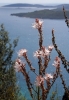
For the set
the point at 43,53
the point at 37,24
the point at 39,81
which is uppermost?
the point at 37,24

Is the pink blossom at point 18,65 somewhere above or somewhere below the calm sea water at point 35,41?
above

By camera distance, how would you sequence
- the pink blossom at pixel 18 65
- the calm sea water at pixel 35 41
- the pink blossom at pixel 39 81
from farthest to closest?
1. the calm sea water at pixel 35 41
2. the pink blossom at pixel 18 65
3. the pink blossom at pixel 39 81

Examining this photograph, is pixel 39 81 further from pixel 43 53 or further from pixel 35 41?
pixel 35 41

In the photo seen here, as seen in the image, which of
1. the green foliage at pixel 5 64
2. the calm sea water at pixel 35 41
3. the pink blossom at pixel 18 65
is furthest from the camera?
the calm sea water at pixel 35 41

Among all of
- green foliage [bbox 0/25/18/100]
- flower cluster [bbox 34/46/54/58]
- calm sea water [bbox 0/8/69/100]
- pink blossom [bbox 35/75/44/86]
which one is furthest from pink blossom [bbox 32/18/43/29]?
green foliage [bbox 0/25/18/100]

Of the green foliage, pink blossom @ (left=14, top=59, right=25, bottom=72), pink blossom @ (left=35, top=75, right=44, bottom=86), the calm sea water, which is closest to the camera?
pink blossom @ (left=35, top=75, right=44, bottom=86)

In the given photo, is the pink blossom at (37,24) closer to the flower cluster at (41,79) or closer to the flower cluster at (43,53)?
the flower cluster at (43,53)

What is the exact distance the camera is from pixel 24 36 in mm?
66188

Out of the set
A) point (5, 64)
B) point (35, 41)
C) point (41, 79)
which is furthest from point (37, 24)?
point (35, 41)

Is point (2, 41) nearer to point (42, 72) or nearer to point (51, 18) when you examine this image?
point (42, 72)

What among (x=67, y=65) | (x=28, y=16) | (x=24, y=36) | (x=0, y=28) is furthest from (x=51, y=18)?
(x=67, y=65)

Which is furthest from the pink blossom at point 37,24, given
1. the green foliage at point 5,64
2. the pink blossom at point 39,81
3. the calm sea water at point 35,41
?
the green foliage at point 5,64

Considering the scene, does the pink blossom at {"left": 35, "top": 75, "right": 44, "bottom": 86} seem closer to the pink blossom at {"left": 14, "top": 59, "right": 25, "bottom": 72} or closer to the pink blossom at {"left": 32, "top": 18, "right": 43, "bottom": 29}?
the pink blossom at {"left": 14, "top": 59, "right": 25, "bottom": 72}

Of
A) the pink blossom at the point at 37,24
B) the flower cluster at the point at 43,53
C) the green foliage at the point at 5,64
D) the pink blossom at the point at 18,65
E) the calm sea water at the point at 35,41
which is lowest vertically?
the calm sea water at the point at 35,41
